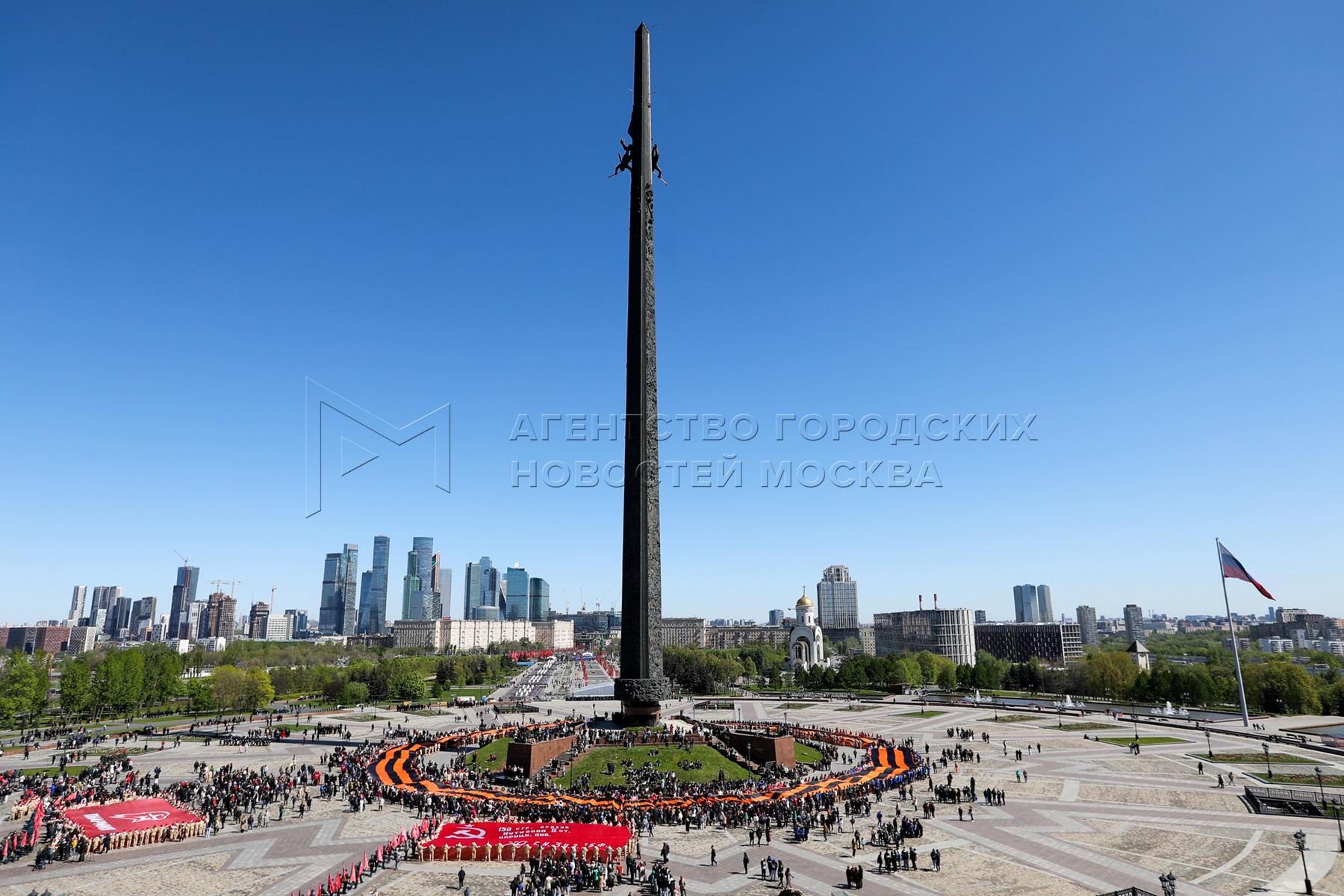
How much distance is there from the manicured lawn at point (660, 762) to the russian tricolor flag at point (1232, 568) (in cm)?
4211

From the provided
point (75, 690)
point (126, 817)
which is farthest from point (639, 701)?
point (75, 690)

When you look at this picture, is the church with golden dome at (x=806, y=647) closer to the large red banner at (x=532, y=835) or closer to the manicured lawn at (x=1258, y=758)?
the manicured lawn at (x=1258, y=758)

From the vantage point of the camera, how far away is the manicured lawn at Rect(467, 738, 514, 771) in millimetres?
45031

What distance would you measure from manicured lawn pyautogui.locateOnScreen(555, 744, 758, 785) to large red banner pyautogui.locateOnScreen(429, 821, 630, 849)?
25.5 feet

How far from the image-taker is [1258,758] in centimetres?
4544

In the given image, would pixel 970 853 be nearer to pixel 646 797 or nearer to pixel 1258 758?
pixel 646 797

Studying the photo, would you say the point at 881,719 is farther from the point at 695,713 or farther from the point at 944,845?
the point at 944,845

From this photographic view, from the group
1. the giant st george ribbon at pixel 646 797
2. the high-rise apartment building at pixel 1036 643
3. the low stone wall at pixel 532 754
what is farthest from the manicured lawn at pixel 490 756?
the high-rise apartment building at pixel 1036 643

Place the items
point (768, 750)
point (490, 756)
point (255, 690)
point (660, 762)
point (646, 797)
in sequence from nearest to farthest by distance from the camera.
Answer: point (646, 797) → point (660, 762) → point (768, 750) → point (490, 756) → point (255, 690)

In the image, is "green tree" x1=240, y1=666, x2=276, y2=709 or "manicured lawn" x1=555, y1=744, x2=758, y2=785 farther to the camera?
"green tree" x1=240, y1=666, x2=276, y2=709

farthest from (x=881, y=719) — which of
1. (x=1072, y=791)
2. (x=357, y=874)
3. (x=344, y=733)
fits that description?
(x=357, y=874)

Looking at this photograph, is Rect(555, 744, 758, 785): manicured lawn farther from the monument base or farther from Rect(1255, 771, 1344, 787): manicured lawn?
Rect(1255, 771, 1344, 787): manicured lawn

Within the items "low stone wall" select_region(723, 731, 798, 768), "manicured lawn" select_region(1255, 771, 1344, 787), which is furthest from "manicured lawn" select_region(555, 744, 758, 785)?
"manicured lawn" select_region(1255, 771, 1344, 787)

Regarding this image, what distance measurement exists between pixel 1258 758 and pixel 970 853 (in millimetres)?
30828
